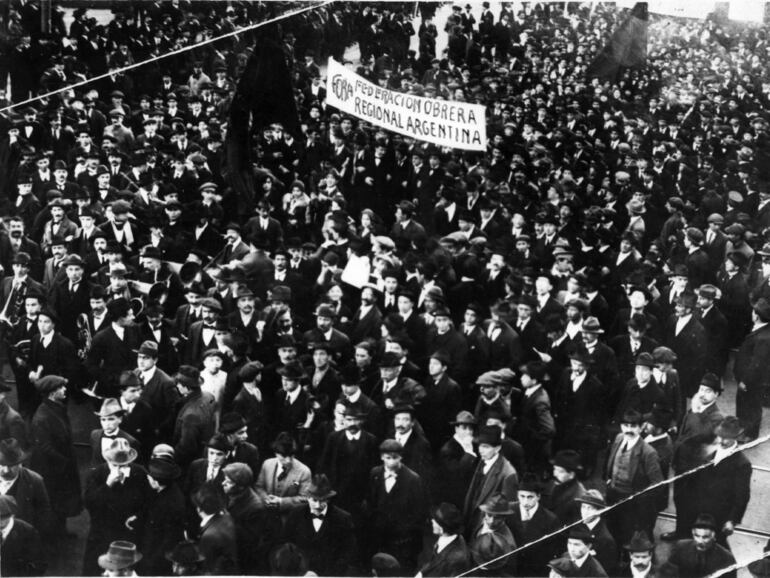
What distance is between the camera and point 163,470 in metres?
7.16

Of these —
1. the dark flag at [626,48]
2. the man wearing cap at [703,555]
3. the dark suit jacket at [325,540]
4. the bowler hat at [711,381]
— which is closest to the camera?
the man wearing cap at [703,555]

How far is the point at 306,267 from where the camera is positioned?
346 inches

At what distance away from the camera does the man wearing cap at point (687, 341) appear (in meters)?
7.88

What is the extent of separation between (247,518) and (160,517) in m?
0.56

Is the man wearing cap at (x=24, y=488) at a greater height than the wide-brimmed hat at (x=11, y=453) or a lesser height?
lesser

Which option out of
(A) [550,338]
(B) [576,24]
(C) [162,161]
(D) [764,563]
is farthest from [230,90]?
(D) [764,563]

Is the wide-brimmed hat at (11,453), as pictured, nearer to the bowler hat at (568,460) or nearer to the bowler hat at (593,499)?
the bowler hat at (568,460)

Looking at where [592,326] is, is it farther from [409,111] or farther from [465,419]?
[409,111]

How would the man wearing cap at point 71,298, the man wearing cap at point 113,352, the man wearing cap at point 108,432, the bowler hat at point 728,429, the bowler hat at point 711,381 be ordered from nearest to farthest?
the man wearing cap at point 108,432
the bowler hat at point 728,429
the bowler hat at point 711,381
the man wearing cap at point 113,352
the man wearing cap at point 71,298

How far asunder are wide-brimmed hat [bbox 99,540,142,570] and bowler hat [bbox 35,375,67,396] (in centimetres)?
132

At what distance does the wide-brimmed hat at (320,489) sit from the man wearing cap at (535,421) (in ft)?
4.41

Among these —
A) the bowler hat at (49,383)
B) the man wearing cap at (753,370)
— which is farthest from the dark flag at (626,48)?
the bowler hat at (49,383)

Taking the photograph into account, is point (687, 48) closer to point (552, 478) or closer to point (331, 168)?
point (331, 168)

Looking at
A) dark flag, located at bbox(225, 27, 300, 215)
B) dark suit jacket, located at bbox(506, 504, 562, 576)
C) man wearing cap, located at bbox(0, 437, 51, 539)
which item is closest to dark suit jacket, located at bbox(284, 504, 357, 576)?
dark suit jacket, located at bbox(506, 504, 562, 576)
